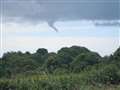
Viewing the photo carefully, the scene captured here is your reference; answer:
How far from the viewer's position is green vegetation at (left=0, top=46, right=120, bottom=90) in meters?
11.2

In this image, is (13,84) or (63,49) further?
A: (63,49)

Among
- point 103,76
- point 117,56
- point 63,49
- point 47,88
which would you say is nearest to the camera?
point 47,88

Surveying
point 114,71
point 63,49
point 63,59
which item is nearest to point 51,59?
point 63,59

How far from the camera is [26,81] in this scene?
1150 centimetres

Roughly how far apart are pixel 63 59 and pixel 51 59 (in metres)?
1.84

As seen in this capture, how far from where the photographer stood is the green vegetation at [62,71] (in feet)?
36.7

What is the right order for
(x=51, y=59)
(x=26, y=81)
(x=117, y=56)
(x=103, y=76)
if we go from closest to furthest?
1. (x=26, y=81)
2. (x=103, y=76)
3. (x=117, y=56)
4. (x=51, y=59)

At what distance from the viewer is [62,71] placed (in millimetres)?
18391

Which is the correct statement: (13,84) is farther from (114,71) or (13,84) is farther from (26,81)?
(114,71)

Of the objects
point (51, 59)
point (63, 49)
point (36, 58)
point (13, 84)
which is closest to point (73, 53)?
point (63, 49)

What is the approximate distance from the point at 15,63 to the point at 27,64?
1470 mm

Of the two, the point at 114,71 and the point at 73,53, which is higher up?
the point at 73,53

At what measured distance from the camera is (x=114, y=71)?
1650cm

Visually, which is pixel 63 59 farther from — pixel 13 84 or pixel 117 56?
pixel 13 84
